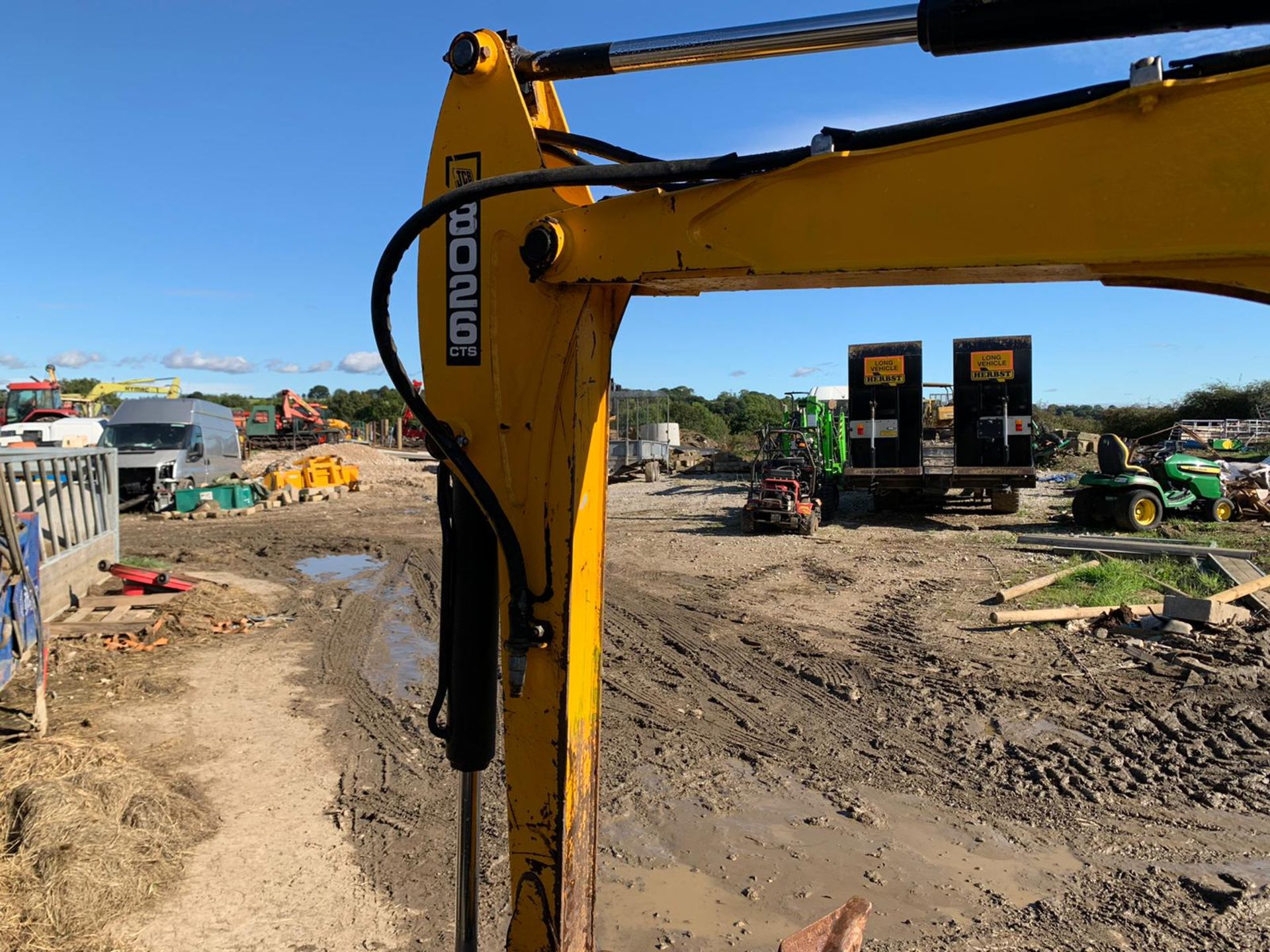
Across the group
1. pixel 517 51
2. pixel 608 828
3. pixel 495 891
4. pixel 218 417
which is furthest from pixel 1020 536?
pixel 218 417

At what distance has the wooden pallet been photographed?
8.73 m

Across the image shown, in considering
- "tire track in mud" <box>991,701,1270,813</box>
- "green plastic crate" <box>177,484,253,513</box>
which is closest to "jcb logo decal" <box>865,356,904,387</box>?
"tire track in mud" <box>991,701,1270,813</box>

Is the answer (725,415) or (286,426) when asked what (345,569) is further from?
(725,415)

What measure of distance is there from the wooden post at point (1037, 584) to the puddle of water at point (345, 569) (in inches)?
310

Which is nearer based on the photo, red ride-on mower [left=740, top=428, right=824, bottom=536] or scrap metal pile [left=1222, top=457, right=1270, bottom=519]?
red ride-on mower [left=740, top=428, right=824, bottom=536]

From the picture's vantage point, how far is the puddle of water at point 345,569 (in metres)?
12.8

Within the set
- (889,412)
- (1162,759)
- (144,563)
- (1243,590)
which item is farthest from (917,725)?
(889,412)

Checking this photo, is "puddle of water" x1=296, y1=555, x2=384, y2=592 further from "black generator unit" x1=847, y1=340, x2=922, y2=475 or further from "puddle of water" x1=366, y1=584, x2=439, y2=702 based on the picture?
"black generator unit" x1=847, y1=340, x2=922, y2=475

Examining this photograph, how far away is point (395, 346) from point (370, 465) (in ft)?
90.4

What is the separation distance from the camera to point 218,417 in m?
23.2

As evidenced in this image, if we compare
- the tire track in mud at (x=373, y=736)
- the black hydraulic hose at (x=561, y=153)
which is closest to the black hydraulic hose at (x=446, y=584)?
the black hydraulic hose at (x=561, y=153)

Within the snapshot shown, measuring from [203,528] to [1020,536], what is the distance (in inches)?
591

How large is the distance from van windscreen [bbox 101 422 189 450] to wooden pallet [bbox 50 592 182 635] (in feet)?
37.9

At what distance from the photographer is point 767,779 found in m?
5.64
